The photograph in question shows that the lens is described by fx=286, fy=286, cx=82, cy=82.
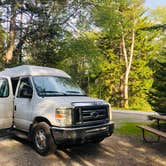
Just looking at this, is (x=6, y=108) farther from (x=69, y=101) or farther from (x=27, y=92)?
(x=69, y=101)

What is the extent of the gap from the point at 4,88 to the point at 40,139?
2401 mm

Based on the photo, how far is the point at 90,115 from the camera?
23.6ft

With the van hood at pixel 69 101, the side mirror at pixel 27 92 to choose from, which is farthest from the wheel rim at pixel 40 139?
the side mirror at pixel 27 92

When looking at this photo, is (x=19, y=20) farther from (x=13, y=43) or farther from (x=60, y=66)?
(x=60, y=66)

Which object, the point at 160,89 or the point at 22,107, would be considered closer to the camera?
the point at 22,107

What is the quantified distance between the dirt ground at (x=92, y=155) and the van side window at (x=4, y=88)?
4.54 feet

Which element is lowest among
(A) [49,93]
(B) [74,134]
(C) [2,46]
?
(B) [74,134]

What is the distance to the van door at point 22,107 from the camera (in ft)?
25.6

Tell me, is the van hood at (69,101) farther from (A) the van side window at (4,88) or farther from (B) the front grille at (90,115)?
(A) the van side window at (4,88)

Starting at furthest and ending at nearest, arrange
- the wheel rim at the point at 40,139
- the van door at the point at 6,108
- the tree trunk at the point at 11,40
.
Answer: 1. the tree trunk at the point at 11,40
2. the van door at the point at 6,108
3. the wheel rim at the point at 40,139

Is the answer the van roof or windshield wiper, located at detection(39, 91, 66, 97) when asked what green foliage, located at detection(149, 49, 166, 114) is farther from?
windshield wiper, located at detection(39, 91, 66, 97)

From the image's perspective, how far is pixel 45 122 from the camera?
720cm

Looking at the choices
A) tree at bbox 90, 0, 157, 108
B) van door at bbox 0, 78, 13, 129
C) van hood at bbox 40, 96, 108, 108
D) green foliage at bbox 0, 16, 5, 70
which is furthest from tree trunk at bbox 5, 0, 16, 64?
tree at bbox 90, 0, 157, 108

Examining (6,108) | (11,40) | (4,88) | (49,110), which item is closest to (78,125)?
(49,110)
